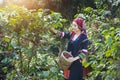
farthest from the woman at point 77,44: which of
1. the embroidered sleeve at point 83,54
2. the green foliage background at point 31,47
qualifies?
the green foliage background at point 31,47

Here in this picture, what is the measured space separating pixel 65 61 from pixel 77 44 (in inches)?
13.0

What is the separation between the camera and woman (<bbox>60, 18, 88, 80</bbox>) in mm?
4883

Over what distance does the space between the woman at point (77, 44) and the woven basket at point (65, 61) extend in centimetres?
13

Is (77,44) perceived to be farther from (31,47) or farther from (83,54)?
(31,47)

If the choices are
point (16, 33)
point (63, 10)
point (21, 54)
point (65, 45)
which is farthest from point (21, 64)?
point (63, 10)

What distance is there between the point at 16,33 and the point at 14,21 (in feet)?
0.53

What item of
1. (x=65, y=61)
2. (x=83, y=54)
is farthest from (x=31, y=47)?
(x=83, y=54)

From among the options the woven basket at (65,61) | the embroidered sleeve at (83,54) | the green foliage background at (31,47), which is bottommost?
the woven basket at (65,61)

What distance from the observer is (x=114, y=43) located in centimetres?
381

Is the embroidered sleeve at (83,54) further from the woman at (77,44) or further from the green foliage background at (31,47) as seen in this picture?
the green foliage background at (31,47)

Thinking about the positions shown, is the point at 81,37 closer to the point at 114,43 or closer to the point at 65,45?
the point at 65,45

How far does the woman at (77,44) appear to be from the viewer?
16.0 ft

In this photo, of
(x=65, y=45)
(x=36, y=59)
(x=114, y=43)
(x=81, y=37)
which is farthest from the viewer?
(x=65, y=45)

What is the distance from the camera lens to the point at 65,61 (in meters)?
4.73
